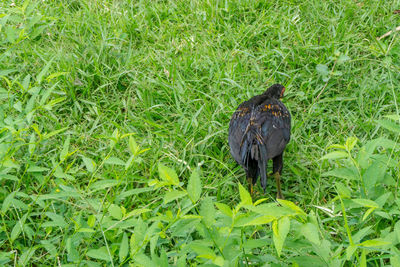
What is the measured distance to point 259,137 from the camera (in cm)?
375

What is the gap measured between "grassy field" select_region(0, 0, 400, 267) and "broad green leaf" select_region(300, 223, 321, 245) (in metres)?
0.66

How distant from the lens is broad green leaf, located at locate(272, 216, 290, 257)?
188cm

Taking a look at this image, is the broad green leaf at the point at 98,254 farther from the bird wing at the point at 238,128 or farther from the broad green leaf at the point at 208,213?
the bird wing at the point at 238,128

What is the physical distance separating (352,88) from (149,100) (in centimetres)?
206

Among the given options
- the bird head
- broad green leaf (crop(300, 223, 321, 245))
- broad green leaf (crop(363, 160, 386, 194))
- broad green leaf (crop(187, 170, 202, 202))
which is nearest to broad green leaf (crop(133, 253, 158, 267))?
broad green leaf (crop(187, 170, 202, 202))

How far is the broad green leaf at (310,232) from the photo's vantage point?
2.02 meters

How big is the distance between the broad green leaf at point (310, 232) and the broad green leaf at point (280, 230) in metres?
0.15

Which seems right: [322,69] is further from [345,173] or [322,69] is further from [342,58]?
[345,173]

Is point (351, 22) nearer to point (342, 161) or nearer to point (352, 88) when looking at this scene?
point (352, 88)

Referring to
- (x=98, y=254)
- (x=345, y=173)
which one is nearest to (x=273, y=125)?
(x=345, y=173)

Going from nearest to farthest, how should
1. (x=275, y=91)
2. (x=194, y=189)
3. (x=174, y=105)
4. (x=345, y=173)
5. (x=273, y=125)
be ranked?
(x=194, y=189)
(x=345, y=173)
(x=273, y=125)
(x=275, y=91)
(x=174, y=105)

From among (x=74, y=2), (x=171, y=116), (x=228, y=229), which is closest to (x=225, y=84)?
(x=171, y=116)

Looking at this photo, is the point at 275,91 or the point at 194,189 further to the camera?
the point at 275,91

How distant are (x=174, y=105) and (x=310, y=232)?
2.88 m
